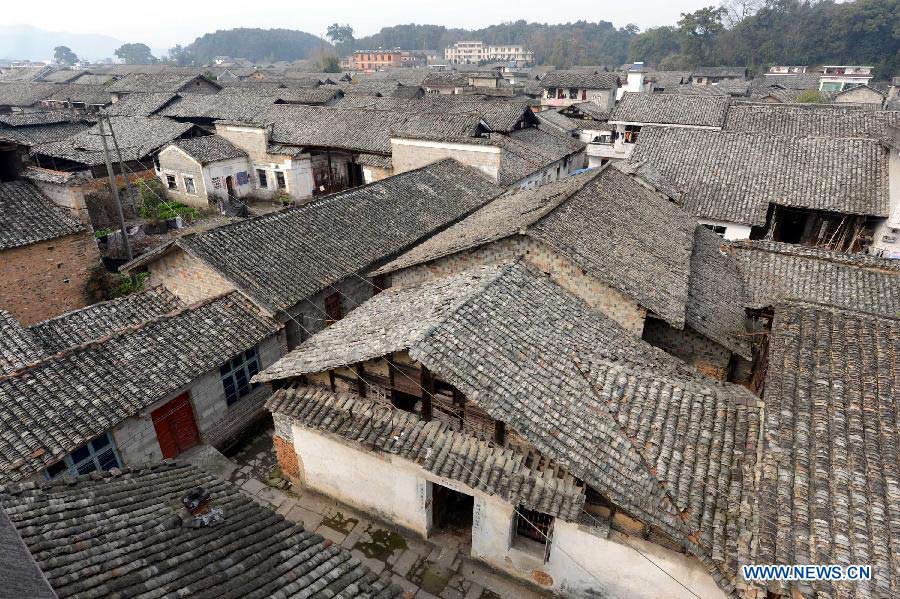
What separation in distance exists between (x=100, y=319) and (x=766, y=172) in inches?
1258

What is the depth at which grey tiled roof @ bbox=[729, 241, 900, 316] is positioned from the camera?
16.6 m

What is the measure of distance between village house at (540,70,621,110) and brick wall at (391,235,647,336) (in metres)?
59.4

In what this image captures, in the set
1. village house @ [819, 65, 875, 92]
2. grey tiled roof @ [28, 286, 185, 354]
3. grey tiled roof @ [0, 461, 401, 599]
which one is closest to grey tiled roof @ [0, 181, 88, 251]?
grey tiled roof @ [28, 286, 185, 354]

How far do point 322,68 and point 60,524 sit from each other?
142276mm

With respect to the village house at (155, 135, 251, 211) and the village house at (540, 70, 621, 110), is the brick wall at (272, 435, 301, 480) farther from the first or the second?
the village house at (540, 70, 621, 110)

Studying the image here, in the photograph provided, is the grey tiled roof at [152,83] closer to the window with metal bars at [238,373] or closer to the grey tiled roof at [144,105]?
the grey tiled roof at [144,105]

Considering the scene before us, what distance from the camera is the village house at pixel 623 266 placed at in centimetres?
1494

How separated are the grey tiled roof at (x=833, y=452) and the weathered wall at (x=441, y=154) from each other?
2424cm

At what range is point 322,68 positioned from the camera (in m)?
132

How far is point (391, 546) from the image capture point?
13188 mm

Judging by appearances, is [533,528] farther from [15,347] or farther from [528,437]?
[15,347]

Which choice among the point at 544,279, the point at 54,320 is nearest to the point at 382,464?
the point at 544,279

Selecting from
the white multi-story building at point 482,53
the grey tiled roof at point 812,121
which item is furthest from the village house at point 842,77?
the white multi-story building at point 482,53

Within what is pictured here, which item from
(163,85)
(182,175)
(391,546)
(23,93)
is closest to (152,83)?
(163,85)
